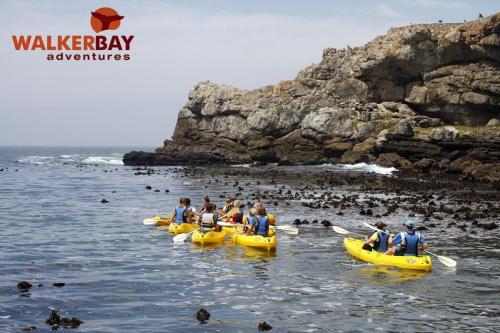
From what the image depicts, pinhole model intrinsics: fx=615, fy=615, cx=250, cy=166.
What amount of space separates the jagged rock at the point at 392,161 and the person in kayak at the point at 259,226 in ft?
181

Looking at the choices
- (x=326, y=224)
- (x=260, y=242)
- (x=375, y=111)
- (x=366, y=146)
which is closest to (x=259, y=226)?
(x=260, y=242)

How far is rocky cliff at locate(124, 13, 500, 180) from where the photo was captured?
82.5 meters

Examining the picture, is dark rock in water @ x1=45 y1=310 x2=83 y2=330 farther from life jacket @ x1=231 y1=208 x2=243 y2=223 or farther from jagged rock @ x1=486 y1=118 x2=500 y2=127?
jagged rock @ x1=486 y1=118 x2=500 y2=127

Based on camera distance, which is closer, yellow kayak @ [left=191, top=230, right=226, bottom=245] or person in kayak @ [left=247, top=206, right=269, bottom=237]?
person in kayak @ [left=247, top=206, right=269, bottom=237]

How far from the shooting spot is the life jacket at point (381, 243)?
85.9 feet

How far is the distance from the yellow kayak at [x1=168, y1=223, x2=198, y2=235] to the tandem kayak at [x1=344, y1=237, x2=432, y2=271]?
9.73m

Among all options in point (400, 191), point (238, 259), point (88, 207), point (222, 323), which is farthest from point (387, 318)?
point (400, 191)

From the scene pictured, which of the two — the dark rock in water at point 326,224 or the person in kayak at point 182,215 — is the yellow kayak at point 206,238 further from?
the dark rock in water at point 326,224

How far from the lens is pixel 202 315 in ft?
57.6

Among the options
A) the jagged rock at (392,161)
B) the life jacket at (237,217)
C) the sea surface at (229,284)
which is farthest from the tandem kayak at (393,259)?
the jagged rock at (392,161)

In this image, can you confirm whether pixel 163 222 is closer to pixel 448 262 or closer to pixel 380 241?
pixel 380 241

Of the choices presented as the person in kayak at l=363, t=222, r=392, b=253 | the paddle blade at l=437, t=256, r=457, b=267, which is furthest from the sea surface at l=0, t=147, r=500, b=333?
the person in kayak at l=363, t=222, r=392, b=253

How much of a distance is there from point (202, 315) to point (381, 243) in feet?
36.6

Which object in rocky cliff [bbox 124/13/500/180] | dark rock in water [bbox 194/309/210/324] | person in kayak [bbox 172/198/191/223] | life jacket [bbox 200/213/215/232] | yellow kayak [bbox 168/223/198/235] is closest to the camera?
dark rock in water [bbox 194/309/210/324]
